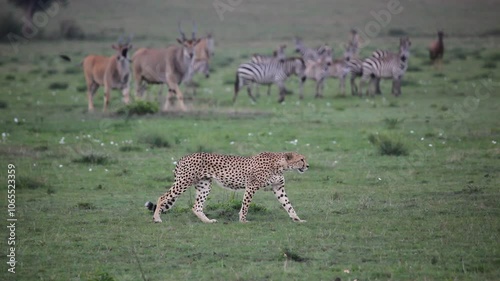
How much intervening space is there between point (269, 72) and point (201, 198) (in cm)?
1646

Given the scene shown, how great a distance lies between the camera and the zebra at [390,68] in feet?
88.2

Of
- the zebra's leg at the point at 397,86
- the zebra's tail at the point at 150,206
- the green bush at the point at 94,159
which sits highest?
the zebra's leg at the point at 397,86

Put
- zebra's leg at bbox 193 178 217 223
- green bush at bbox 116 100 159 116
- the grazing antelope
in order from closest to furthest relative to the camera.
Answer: zebra's leg at bbox 193 178 217 223
green bush at bbox 116 100 159 116
the grazing antelope

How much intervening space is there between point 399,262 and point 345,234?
1.34m

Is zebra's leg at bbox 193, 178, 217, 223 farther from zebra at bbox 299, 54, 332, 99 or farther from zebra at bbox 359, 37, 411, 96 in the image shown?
zebra at bbox 359, 37, 411, 96

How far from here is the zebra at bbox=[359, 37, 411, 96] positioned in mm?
26891

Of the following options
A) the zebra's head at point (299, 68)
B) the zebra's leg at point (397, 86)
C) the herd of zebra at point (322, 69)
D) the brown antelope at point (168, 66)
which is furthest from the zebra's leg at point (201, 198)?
the zebra's head at point (299, 68)

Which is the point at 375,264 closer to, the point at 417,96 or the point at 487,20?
the point at 417,96

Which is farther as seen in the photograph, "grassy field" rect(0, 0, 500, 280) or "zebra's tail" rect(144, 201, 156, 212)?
"zebra's tail" rect(144, 201, 156, 212)

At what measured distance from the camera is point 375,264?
8688mm

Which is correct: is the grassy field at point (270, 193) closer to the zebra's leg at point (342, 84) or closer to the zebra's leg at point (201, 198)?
the zebra's leg at point (201, 198)

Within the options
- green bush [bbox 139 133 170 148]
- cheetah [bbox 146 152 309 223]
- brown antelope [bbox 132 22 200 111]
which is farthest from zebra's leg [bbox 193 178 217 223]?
brown antelope [bbox 132 22 200 111]

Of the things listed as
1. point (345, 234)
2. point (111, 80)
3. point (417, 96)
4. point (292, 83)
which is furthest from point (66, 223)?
point (292, 83)

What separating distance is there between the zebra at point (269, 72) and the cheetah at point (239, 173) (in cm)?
1560
